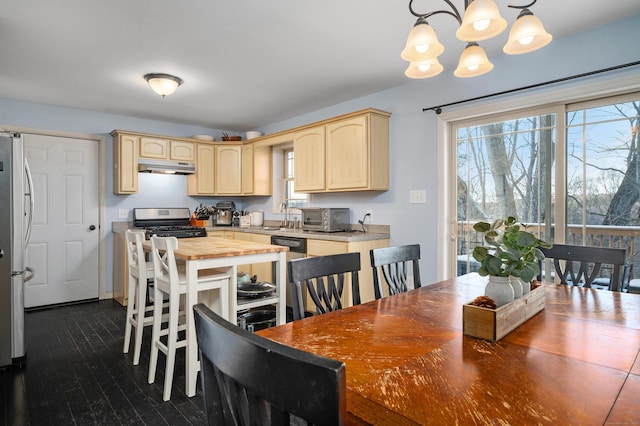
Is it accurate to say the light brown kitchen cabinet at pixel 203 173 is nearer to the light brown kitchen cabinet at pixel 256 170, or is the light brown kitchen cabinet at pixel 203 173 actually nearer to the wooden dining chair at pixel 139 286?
the light brown kitchen cabinet at pixel 256 170

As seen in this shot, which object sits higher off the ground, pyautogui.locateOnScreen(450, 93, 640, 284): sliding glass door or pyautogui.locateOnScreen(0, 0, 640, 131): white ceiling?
pyautogui.locateOnScreen(0, 0, 640, 131): white ceiling

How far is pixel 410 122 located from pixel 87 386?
331cm

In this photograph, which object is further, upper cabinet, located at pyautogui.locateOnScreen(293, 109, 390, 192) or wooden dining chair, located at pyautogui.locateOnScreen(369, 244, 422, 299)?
upper cabinet, located at pyautogui.locateOnScreen(293, 109, 390, 192)

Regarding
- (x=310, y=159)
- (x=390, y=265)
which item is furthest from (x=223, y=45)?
(x=390, y=265)

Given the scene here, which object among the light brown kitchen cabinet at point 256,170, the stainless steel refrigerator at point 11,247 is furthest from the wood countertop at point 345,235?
the stainless steel refrigerator at point 11,247

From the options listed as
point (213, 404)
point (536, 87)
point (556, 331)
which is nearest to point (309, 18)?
point (536, 87)

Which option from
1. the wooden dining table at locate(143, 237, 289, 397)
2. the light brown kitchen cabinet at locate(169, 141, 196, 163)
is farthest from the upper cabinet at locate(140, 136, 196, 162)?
the wooden dining table at locate(143, 237, 289, 397)

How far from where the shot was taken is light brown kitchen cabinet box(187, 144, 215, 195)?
513 cm

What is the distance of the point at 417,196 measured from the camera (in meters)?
3.53

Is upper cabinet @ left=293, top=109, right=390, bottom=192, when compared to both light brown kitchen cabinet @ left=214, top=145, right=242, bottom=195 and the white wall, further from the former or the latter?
light brown kitchen cabinet @ left=214, top=145, right=242, bottom=195

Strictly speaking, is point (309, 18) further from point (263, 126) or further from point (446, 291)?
point (263, 126)

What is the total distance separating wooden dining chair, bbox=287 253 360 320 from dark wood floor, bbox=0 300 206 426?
3.49 feet

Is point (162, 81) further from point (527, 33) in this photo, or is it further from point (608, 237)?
point (608, 237)

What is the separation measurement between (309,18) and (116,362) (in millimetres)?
2756
